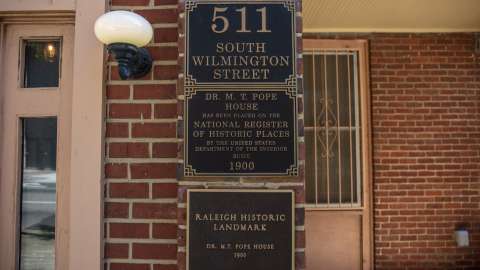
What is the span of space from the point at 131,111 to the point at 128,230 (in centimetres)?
64

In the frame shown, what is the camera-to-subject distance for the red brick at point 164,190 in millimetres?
2053

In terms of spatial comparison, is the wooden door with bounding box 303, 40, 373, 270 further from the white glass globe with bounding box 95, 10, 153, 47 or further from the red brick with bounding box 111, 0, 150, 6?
the white glass globe with bounding box 95, 10, 153, 47

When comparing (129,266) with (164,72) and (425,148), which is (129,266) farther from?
(425,148)

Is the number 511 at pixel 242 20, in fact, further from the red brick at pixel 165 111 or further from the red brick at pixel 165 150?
the red brick at pixel 165 150

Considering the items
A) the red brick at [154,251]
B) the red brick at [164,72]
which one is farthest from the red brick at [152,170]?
the red brick at [164,72]

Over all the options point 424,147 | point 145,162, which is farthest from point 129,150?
point 424,147

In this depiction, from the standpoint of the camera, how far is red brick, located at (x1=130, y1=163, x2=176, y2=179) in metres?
2.06

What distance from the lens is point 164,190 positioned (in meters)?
2.06

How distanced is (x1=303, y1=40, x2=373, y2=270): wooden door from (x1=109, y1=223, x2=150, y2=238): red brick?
2917 millimetres

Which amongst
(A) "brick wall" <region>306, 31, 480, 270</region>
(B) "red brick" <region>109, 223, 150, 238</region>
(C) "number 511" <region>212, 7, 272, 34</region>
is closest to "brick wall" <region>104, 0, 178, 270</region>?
(B) "red brick" <region>109, 223, 150, 238</region>

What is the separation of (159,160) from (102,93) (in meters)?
0.47

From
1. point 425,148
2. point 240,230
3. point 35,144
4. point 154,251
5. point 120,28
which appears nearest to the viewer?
point 120,28

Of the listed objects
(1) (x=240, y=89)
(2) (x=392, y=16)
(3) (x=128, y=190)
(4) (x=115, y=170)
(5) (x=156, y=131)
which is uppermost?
(2) (x=392, y=16)

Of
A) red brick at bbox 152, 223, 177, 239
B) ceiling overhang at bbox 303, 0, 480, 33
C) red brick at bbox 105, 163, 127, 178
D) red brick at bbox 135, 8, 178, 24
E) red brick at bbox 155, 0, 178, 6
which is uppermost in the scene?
ceiling overhang at bbox 303, 0, 480, 33
